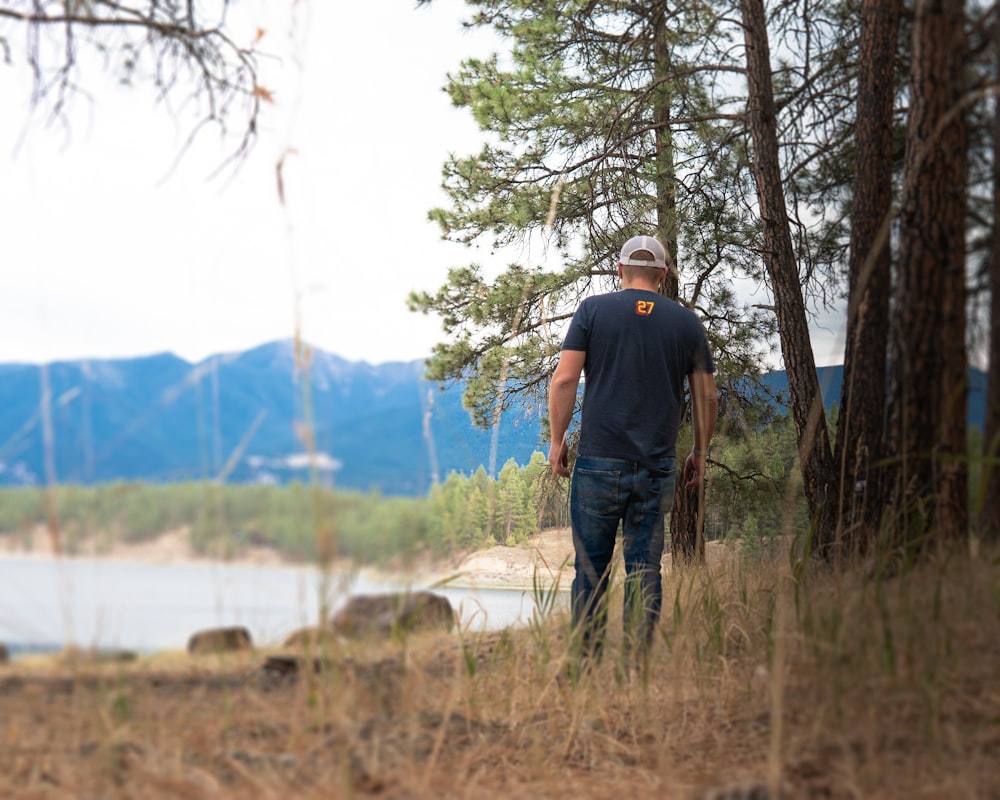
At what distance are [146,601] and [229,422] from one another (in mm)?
617

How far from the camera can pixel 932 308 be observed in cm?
256

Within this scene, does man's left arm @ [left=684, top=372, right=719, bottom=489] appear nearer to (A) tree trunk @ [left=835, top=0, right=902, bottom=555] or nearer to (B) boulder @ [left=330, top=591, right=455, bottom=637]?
(A) tree trunk @ [left=835, top=0, right=902, bottom=555]

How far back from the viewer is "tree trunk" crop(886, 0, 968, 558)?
8.29 ft

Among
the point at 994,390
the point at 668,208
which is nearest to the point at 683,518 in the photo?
the point at 668,208

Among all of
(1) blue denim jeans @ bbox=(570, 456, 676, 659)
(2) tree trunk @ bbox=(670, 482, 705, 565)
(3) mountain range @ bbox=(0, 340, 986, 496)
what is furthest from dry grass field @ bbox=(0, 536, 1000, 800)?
(2) tree trunk @ bbox=(670, 482, 705, 565)

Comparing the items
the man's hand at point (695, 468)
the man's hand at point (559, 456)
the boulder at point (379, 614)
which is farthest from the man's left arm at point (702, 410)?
the boulder at point (379, 614)

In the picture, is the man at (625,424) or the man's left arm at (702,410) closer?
the man at (625,424)

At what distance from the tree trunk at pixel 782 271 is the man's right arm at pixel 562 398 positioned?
1739 millimetres

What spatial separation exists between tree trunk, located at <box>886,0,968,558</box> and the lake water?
153 centimetres

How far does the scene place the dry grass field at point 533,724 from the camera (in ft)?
6.51

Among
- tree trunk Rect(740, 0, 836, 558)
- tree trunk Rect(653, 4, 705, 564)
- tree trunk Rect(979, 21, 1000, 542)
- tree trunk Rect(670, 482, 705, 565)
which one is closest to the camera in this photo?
tree trunk Rect(979, 21, 1000, 542)

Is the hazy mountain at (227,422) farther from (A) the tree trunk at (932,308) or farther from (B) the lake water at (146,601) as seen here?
(A) the tree trunk at (932,308)

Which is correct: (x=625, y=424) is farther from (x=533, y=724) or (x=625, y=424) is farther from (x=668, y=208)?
(x=668, y=208)

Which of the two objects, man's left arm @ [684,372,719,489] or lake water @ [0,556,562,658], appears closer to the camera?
lake water @ [0,556,562,658]
